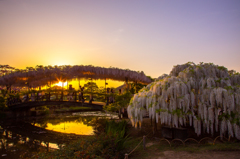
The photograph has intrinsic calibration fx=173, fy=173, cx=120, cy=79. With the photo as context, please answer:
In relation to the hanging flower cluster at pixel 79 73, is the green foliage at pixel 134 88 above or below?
below

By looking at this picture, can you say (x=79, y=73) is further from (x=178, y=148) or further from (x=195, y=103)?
(x=178, y=148)

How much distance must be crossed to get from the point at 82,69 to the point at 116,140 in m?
10.9

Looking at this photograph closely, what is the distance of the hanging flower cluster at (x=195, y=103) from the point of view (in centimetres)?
591

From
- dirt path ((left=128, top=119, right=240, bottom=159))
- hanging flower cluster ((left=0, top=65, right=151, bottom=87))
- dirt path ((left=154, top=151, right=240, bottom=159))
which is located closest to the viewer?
dirt path ((left=154, top=151, right=240, bottom=159))

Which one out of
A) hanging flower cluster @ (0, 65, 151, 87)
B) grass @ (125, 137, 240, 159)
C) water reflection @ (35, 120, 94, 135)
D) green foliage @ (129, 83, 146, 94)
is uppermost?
hanging flower cluster @ (0, 65, 151, 87)

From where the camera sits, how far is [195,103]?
21.5 ft

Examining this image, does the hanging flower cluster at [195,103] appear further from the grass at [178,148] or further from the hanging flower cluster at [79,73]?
the hanging flower cluster at [79,73]

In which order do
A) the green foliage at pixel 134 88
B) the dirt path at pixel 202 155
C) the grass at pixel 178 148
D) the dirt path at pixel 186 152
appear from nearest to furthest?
the dirt path at pixel 202 155 → the dirt path at pixel 186 152 → the grass at pixel 178 148 → the green foliage at pixel 134 88

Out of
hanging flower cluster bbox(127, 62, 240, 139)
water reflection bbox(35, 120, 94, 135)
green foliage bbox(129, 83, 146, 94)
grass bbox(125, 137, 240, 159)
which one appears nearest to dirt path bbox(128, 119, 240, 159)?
grass bbox(125, 137, 240, 159)

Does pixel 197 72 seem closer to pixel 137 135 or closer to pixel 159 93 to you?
pixel 159 93

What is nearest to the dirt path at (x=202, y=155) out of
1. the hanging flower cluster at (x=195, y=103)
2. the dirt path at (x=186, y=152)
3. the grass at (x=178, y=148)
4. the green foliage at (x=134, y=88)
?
the dirt path at (x=186, y=152)

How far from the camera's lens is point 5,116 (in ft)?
53.3

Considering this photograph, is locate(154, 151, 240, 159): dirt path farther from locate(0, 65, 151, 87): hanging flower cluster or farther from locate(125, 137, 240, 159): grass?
locate(0, 65, 151, 87): hanging flower cluster

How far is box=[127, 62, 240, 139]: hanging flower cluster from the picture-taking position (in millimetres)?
5914
